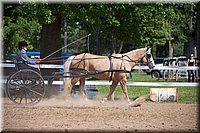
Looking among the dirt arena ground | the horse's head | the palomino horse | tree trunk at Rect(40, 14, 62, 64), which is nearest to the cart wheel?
the dirt arena ground

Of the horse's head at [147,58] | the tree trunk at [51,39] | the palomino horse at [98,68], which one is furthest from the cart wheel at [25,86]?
the tree trunk at [51,39]

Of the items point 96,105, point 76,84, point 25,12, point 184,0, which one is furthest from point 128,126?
point 184,0

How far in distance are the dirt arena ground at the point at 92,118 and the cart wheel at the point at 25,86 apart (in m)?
0.26

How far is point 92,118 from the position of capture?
886cm

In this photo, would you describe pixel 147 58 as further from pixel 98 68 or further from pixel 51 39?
pixel 51 39

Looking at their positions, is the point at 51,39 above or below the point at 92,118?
above

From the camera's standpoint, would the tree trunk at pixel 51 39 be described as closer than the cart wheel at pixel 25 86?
No

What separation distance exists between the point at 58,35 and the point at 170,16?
3913mm

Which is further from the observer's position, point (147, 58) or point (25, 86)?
point (147, 58)

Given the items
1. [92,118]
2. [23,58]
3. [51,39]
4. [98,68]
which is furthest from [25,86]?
[51,39]

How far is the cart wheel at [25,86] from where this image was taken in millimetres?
11000

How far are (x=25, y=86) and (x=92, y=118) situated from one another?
2.96m

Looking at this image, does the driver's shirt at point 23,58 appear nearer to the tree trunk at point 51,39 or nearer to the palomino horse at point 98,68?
the palomino horse at point 98,68

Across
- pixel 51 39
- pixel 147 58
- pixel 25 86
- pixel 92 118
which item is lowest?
pixel 92 118
